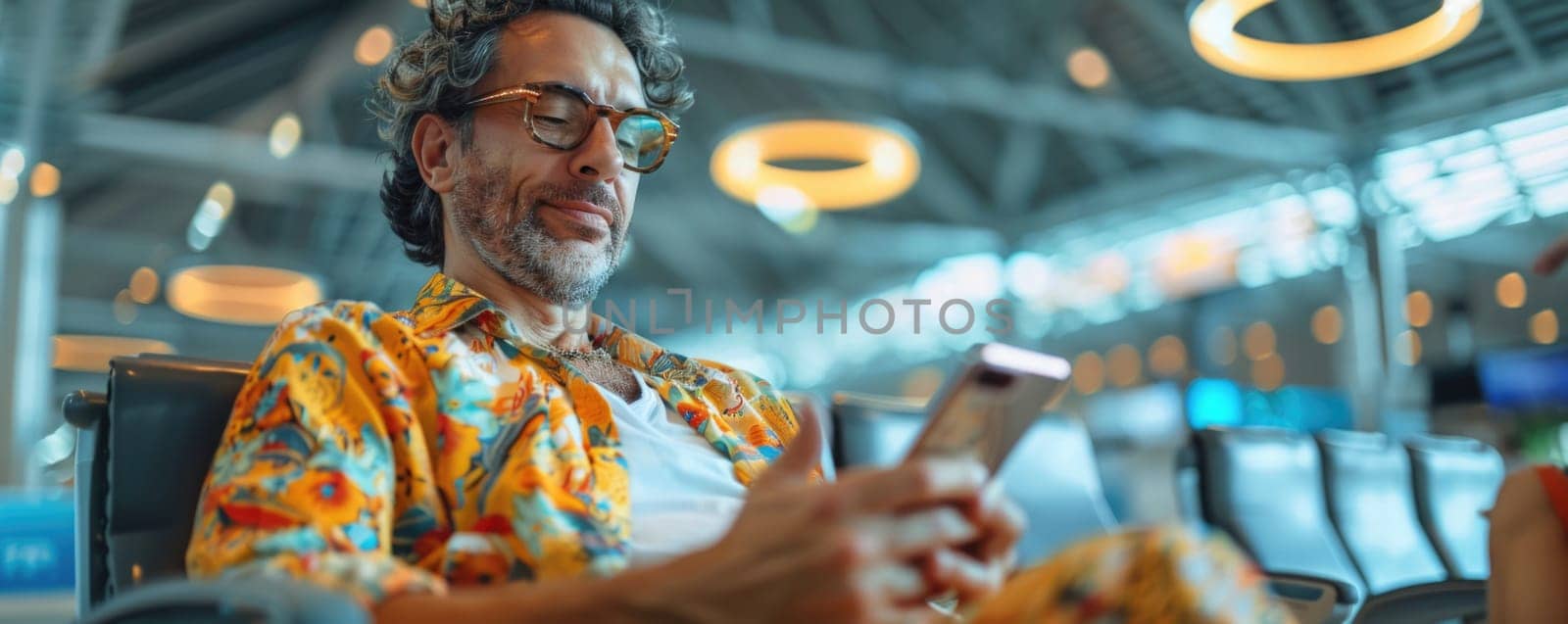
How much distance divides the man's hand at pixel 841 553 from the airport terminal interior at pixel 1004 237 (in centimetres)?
28

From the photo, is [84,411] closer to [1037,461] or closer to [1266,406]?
[1037,461]

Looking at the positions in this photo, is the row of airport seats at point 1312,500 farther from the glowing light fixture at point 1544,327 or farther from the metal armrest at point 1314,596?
the glowing light fixture at point 1544,327

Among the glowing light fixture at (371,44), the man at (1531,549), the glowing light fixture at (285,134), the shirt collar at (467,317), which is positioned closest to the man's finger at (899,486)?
the shirt collar at (467,317)

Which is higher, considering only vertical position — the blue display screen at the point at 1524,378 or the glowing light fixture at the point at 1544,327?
the glowing light fixture at the point at 1544,327

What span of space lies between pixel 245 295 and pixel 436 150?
16.6m

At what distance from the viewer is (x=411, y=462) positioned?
1.37m

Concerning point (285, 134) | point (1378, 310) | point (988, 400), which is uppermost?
point (285, 134)

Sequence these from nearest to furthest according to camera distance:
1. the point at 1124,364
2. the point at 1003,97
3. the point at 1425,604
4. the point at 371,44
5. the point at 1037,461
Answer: the point at 1425,604
the point at 1037,461
the point at 371,44
the point at 1003,97
the point at 1124,364

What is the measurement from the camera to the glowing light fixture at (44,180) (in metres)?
9.48

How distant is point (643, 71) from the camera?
227 cm

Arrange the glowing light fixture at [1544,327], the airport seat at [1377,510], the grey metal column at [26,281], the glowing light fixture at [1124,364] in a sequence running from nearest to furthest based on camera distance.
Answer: the airport seat at [1377,510] → the grey metal column at [26,281] → the glowing light fixture at [1544,327] → the glowing light fixture at [1124,364]

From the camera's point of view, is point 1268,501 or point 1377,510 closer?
point 1268,501

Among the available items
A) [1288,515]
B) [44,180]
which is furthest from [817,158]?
[1288,515]

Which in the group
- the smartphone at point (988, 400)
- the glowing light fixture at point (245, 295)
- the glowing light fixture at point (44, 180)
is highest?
the glowing light fixture at point (44, 180)
